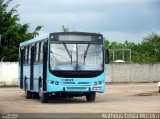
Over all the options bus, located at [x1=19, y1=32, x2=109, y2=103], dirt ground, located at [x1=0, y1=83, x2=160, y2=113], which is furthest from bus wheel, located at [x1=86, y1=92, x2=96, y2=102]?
bus, located at [x1=19, y1=32, x2=109, y2=103]

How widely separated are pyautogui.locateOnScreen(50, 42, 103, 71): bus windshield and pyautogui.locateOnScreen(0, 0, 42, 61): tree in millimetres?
28639

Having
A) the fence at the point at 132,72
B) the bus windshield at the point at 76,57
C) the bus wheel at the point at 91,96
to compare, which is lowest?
the bus wheel at the point at 91,96

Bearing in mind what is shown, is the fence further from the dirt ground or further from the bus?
the bus

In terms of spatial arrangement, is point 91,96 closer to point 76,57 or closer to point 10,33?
point 76,57

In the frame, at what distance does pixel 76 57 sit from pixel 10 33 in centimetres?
2954

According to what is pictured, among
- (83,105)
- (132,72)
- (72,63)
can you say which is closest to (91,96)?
(72,63)

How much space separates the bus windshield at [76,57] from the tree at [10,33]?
94.0 feet

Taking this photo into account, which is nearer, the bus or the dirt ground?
the dirt ground

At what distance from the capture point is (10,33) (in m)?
54.1

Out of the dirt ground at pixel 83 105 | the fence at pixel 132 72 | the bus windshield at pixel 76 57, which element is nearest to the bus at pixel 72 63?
the bus windshield at pixel 76 57

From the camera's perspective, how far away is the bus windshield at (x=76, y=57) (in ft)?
82.3

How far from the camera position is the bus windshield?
2509 centimetres

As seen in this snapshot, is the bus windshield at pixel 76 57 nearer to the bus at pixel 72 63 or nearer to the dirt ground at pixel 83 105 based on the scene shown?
the bus at pixel 72 63

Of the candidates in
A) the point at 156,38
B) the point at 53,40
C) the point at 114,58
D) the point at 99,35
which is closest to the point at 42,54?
the point at 53,40
